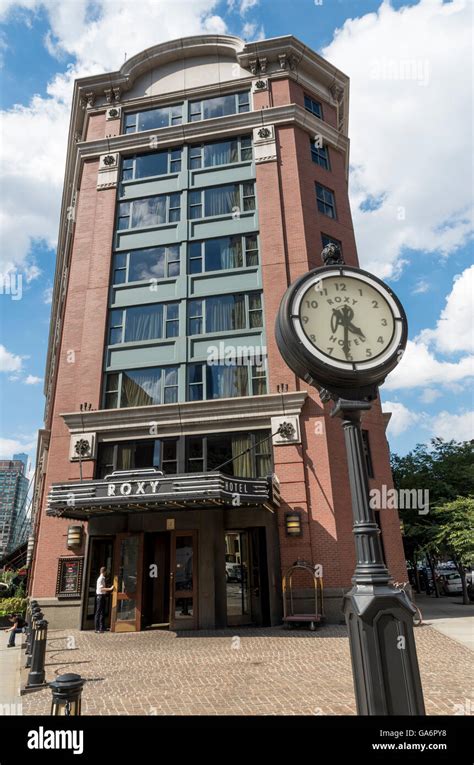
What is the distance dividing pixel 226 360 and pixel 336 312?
14.7 meters

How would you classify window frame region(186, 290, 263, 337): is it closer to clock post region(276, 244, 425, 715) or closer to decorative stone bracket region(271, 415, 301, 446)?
decorative stone bracket region(271, 415, 301, 446)

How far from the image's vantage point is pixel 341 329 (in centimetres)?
409

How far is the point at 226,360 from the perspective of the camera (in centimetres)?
1881

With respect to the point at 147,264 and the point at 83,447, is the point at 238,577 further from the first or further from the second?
the point at 147,264

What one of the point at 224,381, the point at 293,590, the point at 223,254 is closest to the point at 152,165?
the point at 223,254

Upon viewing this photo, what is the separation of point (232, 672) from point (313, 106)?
2537 cm

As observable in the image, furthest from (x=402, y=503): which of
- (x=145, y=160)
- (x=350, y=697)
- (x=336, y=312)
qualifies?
(x=336, y=312)

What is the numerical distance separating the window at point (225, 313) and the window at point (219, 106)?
1035 cm

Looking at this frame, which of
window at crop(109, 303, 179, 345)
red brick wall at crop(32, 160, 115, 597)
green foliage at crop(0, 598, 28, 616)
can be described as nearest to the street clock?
red brick wall at crop(32, 160, 115, 597)

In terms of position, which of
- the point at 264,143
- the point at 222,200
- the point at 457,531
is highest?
the point at 264,143

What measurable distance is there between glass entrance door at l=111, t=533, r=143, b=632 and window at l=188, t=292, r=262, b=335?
28.0 ft

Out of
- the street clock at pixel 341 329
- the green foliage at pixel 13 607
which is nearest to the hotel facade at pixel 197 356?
the green foliage at pixel 13 607

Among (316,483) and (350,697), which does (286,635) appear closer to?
(316,483)
